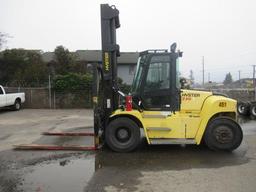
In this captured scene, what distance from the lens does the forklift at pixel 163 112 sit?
30.3 feet

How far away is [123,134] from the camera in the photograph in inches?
367

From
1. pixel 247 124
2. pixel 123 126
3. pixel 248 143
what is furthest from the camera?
pixel 247 124

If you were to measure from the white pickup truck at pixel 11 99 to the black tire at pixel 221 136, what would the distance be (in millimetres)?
15022

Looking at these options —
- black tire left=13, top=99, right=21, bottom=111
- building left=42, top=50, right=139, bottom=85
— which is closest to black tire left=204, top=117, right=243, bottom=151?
black tire left=13, top=99, right=21, bottom=111

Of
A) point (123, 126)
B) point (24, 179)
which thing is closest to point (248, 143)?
point (123, 126)

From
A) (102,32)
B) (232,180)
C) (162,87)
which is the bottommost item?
(232,180)

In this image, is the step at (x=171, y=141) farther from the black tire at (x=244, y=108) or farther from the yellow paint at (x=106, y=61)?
the black tire at (x=244, y=108)

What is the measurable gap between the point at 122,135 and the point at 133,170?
190 centimetres

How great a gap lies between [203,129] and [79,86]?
1578 centimetres

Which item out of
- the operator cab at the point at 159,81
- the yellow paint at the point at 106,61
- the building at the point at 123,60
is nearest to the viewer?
the operator cab at the point at 159,81

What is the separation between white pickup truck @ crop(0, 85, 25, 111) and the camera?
2088 cm

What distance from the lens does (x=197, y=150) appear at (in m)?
9.46

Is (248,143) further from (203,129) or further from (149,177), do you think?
(149,177)

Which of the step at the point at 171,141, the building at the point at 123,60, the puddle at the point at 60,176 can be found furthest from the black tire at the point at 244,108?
the building at the point at 123,60
